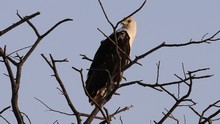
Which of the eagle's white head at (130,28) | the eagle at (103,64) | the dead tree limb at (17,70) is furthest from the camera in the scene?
the eagle's white head at (130,28)

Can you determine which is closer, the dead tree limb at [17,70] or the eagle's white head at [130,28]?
the dead tree limb at [17,70]

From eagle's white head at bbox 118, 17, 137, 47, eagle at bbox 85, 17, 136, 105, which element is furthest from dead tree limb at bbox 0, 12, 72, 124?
eagle's white head at bbox 118, 17, 137, 47

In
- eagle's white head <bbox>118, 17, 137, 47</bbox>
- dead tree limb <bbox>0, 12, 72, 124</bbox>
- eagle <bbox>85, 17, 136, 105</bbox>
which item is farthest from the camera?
eagle's white head <bbox>118, 17, 137, 47</bbox>

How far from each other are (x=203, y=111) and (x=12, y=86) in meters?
1.19

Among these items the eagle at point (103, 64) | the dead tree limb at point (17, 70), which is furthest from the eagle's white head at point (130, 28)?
the dead tree limb at point (17, 70)

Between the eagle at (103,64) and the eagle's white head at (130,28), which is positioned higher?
the eagle's white head at (130,28)

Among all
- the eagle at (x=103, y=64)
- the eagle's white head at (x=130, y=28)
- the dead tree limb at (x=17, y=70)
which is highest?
the eagle's white head at (x=130, y=28)

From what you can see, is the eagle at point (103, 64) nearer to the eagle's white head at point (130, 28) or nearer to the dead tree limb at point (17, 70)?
the eagle's white head at point (130, 28)

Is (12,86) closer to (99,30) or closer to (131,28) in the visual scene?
(99,30)

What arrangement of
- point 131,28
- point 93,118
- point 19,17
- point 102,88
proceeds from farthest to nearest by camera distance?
point 131,28, point 102,88, point 93,118, point 19,17

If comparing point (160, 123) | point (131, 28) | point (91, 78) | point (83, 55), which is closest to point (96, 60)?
point (91, 78)

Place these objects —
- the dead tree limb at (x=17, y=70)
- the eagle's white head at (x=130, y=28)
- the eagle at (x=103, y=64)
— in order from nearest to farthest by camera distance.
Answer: the dead tree limb at (x=17, y=70), the eagle at (x=103, y=64), the eagle's white head at (x=130, y=28)

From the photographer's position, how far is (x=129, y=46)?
681cm

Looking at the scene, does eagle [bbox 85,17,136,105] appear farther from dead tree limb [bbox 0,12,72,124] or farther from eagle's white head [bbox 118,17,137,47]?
dead tree limb [bbox 0,12,72,124]
